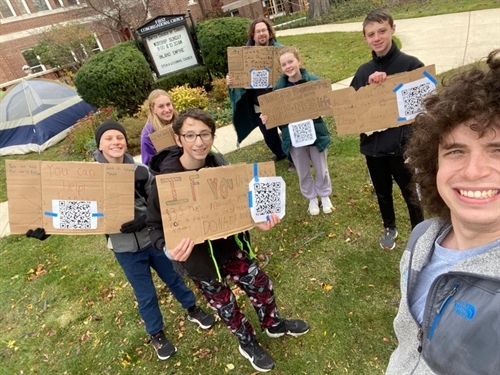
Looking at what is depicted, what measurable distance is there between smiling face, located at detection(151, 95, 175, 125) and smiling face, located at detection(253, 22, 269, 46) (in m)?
1.64

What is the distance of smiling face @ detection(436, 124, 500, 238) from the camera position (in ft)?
3.51

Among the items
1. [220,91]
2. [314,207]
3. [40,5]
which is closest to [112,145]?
[314,207]

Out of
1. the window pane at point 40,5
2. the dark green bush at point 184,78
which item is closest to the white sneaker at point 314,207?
the dark green bush at point 184,78

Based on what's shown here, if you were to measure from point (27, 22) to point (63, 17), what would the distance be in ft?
7.17

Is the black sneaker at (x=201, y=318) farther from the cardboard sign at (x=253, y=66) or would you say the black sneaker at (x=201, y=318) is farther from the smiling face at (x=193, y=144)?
the cardboard sign at (x=253, y=66)

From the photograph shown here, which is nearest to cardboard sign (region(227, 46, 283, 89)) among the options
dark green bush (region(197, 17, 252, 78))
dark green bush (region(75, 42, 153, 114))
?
dark green bush (region(197, 17, 252, 78))

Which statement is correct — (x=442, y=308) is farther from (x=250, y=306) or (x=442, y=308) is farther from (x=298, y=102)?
(x=298, y=102)

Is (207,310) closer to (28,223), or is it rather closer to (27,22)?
(28,223)

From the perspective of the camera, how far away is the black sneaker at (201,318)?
A: 3.04 metres

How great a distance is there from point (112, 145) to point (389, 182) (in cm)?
242

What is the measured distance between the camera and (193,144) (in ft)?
6.54

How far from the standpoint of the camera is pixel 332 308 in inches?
114

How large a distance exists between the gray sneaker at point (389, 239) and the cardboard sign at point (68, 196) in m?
2.48

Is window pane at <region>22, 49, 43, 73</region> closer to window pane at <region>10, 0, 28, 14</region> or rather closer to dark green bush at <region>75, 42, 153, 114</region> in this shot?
window pane at <region>10, 0, 28, 14</region>
